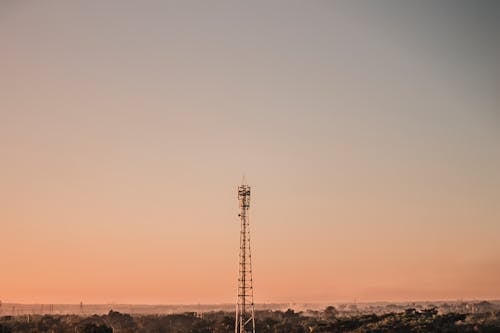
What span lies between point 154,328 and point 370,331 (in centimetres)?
4549

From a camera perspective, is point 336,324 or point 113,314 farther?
point 113,314

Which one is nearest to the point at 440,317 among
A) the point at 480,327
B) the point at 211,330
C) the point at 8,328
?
the point at 480,327

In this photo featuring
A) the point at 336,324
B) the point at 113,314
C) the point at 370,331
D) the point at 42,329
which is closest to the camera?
the point at 370,331

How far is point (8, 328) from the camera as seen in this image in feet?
305

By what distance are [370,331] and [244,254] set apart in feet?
127

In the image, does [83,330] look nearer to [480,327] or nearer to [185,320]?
[185,320]

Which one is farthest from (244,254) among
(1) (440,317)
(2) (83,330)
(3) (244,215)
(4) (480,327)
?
(1) (440,317)

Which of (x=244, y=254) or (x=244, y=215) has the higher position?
(x=244, y=215)

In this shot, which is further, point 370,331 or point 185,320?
point 185,320

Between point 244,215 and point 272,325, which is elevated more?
point 244,215

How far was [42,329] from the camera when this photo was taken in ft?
320

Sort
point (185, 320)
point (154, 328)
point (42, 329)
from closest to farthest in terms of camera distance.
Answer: point (42, 329), point (154, 328), point (185, 320)

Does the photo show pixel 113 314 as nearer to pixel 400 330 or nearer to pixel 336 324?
pixel 336 324

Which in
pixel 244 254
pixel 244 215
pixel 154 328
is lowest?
pixel 154 328
